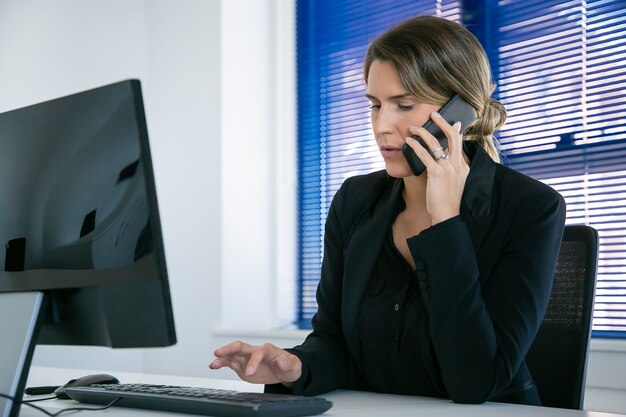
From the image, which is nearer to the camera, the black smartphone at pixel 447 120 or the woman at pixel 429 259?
the woman at pixel 429 259

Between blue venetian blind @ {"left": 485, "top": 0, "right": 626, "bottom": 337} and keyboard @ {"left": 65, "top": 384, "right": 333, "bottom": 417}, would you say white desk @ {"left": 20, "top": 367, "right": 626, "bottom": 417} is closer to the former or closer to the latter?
keyboard @ {"left": 65, "top": 384, "right": 333, "bottom": 417}

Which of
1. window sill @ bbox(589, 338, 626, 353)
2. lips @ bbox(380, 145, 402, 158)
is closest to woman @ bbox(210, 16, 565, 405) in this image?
lips @ bbox(380, 145, 402, 158)

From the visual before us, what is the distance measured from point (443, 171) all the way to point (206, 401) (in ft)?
2.06

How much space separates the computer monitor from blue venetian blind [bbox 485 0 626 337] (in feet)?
6.14

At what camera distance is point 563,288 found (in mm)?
1431

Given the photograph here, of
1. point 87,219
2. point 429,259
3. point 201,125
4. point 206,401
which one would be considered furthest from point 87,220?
point 201,125

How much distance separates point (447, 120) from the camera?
1395 mm

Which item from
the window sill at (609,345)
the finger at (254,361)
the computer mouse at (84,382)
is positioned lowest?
the window sill at (609,345)

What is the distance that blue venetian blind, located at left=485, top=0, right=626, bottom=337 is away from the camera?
7.75 feet

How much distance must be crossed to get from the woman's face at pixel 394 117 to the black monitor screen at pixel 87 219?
0.63 metres

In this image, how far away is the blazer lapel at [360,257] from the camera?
4.61 ft

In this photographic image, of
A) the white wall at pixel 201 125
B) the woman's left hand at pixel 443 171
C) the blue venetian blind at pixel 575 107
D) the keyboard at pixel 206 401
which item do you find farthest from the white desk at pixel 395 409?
the white wall at pixel 201 125

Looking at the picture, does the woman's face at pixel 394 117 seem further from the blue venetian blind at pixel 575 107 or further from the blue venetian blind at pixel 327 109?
the blue venetian blind at pixel 327 109

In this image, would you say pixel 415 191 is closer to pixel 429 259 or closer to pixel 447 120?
pixel 447 120
